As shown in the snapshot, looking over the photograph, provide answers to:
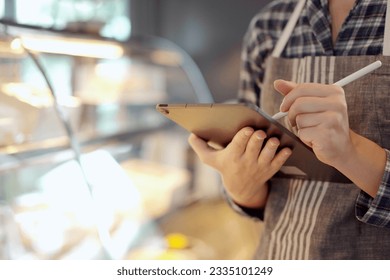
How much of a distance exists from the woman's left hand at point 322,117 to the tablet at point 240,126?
0.04 metres

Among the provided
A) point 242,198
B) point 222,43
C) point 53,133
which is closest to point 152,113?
point 53,133

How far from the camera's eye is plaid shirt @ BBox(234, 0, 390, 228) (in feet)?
2.42

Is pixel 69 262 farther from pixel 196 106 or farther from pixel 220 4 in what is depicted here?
pixel 220 4

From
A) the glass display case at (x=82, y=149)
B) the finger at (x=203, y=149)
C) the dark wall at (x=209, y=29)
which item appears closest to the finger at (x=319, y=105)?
the finger at (x=203, y=149)

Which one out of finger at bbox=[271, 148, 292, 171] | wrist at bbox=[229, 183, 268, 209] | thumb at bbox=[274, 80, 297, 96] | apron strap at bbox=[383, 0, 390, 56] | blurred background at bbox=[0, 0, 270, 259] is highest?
apron strap at bbox=[383, 0, 390, 56]

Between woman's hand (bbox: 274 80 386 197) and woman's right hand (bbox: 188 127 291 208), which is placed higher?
woman's hand (bbox: 274 80 386 197)

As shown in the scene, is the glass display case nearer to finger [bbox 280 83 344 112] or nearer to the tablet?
the tablet

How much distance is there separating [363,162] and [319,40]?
25 centimetres

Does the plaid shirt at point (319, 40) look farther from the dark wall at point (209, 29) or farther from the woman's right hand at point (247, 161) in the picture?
the dark wall at point (209, 29)

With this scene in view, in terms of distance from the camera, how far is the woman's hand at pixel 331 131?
0.64 metres

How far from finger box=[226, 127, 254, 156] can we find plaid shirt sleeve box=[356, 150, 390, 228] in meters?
0.18

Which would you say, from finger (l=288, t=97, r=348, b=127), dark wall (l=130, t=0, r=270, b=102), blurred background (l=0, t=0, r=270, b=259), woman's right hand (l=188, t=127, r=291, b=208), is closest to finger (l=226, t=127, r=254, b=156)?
woman's right hand (l=188, t=127, r=291, b=208)

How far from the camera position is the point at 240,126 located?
0.73 m

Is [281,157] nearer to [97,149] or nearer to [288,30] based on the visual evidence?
[288,30]
